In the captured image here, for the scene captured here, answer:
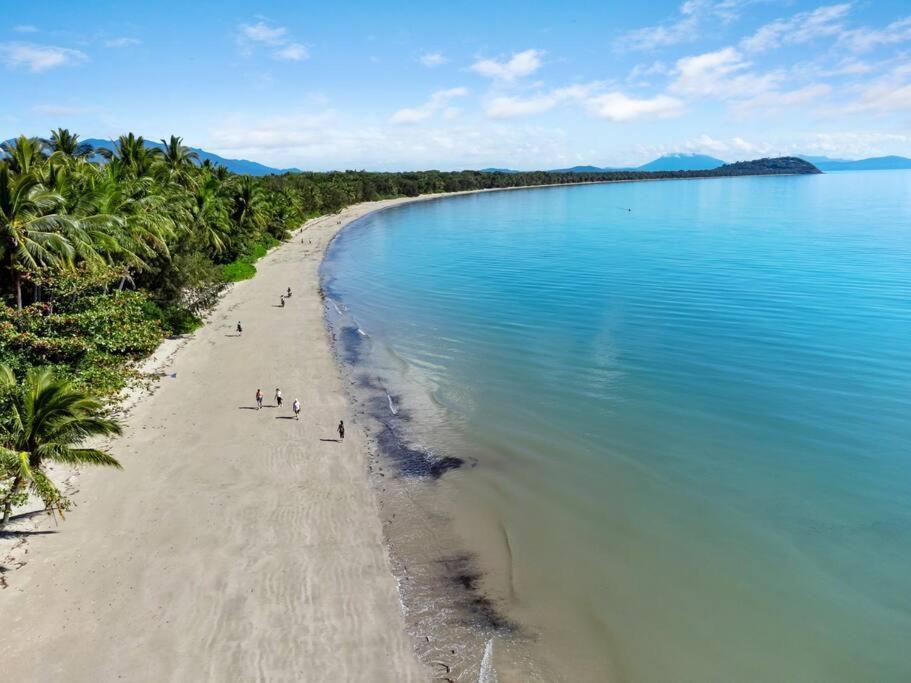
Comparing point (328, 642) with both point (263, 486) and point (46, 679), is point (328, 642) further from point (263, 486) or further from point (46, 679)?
point (263, 486)

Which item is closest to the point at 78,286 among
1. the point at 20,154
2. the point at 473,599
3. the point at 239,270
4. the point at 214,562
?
the point at 20,154

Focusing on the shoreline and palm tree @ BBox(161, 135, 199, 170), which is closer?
the shoreline

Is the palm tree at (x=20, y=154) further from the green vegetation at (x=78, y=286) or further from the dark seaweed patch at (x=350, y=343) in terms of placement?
the dark seaweed patch at (x=350, y=343)

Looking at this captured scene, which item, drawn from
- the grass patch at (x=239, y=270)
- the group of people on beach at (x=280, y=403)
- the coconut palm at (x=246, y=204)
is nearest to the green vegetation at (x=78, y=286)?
the group of people on beach at (x=280, y=403)

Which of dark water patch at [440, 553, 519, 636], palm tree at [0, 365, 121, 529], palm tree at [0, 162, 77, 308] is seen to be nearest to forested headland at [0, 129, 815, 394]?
palm tree at [0, 162, 77, 308]

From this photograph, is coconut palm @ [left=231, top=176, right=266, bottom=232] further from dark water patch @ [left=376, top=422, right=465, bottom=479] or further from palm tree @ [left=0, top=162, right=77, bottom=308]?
dark water patch @ [left=376, top=422, right=465, bottom=479]

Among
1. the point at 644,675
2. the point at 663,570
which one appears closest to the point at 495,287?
the point at 663,570
